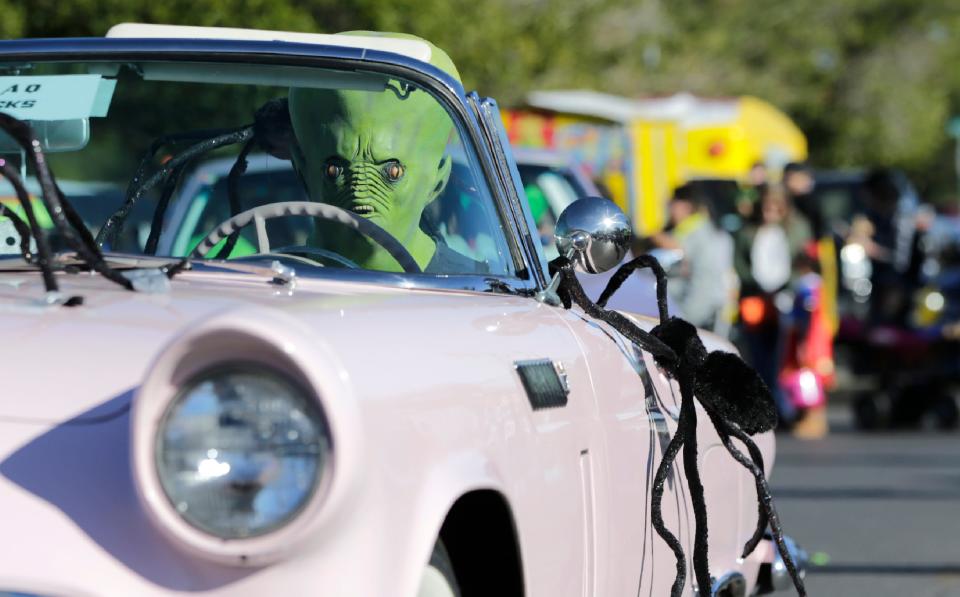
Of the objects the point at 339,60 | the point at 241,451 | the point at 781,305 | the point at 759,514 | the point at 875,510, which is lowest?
the point at 875,510

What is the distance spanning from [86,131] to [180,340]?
62.9 inches

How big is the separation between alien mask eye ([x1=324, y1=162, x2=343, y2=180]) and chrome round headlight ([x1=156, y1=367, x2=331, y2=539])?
1.55 metres

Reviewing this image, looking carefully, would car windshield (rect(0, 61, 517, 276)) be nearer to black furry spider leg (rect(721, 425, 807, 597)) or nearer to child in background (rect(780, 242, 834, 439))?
black furry spider leg (rect(721, 425, 807, 597))

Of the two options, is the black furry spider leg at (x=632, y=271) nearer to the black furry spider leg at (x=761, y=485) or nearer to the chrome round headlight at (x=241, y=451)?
the black furry spider leg at (x=761, y=485)

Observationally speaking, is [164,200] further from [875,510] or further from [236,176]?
[875,510]

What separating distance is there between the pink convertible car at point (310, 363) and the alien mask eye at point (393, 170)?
0.07 ft

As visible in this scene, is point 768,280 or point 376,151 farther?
point 768,280

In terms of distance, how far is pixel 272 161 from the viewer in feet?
13.2

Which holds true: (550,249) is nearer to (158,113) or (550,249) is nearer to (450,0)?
(158,113)

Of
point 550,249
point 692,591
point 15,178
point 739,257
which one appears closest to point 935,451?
point 739,257

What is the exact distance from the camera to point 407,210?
3766 mm

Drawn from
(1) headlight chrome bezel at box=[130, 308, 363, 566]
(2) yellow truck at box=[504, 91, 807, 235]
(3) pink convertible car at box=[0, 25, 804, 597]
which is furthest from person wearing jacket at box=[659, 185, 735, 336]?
(1) headlight chrome bezel at box=[130, 308, 363, 566]

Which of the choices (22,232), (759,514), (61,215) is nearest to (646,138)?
(759,514)

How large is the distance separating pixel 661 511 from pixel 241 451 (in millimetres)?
1442
